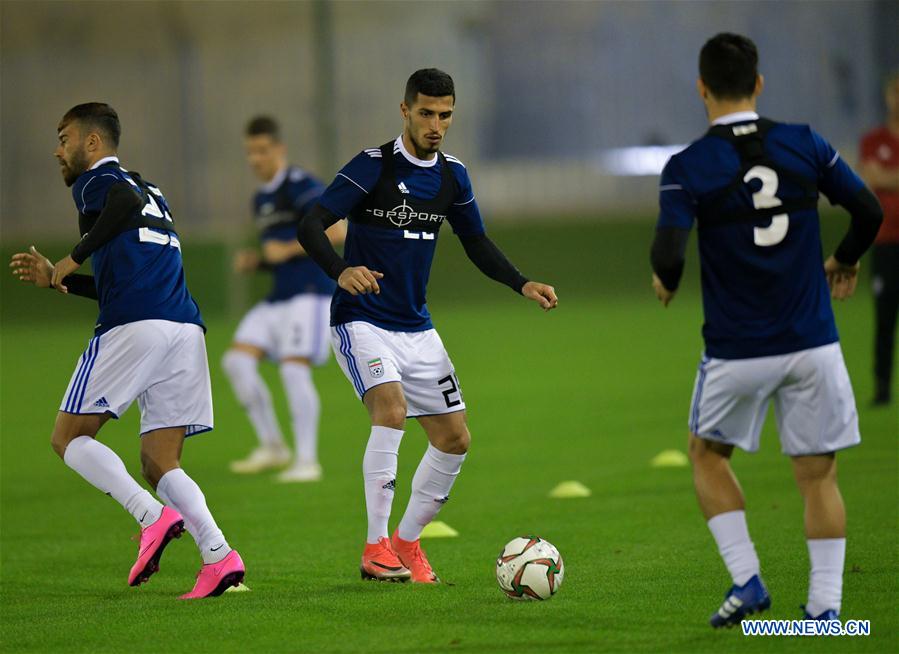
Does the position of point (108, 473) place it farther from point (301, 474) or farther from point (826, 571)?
point (301, 474)

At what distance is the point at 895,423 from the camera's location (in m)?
10.5

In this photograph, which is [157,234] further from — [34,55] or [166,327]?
[34,55]

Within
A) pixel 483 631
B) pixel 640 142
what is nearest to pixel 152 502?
pixel 483 631

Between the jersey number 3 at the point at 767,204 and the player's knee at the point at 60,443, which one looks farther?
the player's knee at the point at 60,443

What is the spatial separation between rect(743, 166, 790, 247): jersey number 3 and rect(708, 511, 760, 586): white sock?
2.98ft

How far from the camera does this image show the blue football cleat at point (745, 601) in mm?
4648

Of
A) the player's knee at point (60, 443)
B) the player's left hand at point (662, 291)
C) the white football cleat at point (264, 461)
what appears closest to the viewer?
the player's left hand at point (662, 291)

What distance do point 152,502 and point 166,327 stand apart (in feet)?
2.40

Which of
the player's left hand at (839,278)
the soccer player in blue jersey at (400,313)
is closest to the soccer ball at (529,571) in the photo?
the soccer player in blue jersey at (400,313)

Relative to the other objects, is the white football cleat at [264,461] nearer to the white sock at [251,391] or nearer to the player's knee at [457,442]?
the white sock at [251,391]

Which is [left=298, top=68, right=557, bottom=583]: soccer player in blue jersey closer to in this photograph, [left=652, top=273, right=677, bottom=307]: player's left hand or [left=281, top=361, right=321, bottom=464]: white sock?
[left=652, top=273, right=677, bottom=307]: player's left hand

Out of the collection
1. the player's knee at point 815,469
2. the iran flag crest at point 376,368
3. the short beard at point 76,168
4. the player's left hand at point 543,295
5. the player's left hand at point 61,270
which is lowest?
the player's knee at point 815,469

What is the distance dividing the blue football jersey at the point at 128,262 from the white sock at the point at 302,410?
385cm

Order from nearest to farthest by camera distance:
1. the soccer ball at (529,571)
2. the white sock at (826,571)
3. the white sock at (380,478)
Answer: the white sock at (826,571) → the soccer ball at (529,571) → the white sock at (380,478)
